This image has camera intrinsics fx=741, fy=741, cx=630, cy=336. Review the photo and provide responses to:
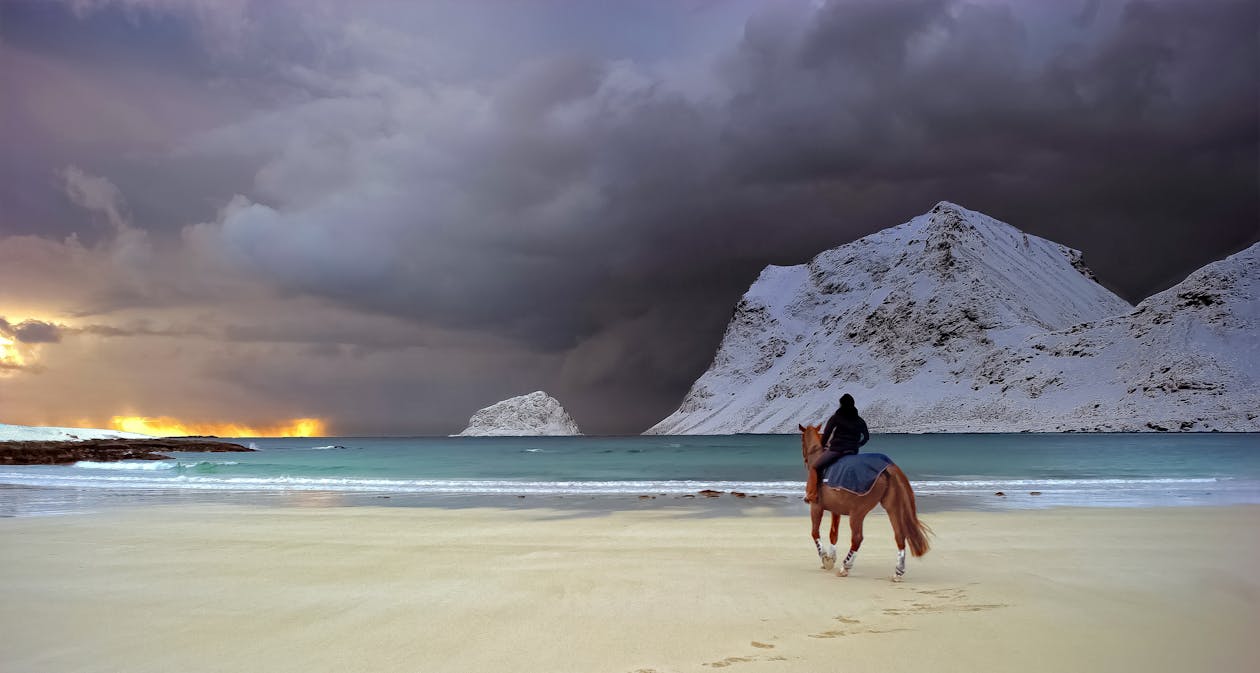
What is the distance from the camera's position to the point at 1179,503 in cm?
2070

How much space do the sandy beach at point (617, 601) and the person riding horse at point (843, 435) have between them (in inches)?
62.6

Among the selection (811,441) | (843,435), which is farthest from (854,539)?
(811,441)

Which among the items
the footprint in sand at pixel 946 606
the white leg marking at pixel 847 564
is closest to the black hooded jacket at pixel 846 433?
the white leg marking at pixel 847 564

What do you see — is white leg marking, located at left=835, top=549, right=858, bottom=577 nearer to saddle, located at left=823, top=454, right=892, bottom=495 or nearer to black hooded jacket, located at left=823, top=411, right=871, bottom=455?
saddle, located at left=823, top=454, right=892, bottom=495

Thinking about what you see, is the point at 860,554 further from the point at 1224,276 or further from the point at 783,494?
the point at 1224,276

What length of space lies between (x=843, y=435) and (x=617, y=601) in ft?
13.0

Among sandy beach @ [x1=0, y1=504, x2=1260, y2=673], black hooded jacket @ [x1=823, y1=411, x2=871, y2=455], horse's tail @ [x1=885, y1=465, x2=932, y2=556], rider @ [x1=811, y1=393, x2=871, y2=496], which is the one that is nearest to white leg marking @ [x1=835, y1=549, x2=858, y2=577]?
sandy beach @ [x1=0, y1=504, x2=1260, y2=673]

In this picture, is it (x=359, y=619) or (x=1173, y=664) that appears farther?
(x=359, y=619)

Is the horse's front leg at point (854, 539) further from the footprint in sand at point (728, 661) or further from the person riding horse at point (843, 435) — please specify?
the footprint in sand at point (728, 661)

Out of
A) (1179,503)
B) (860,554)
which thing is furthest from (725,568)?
(1179,503)

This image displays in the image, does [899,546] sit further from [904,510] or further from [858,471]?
[858,471]

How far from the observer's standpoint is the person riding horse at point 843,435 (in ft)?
33.4

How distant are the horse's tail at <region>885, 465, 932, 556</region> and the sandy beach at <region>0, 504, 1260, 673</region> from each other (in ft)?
1.63

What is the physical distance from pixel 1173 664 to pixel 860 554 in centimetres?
602
